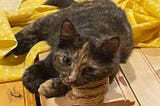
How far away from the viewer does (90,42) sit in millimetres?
967

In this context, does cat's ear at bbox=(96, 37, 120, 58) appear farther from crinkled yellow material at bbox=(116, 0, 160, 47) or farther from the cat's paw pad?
crinkled yellow material at bbox=(116, 0, 160, 47)

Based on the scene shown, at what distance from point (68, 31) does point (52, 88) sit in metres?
0.21

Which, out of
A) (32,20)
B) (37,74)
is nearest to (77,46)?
(37,74)

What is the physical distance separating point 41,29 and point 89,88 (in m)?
0.46

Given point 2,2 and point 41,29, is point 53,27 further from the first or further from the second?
point 2,2

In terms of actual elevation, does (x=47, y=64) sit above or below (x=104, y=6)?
below

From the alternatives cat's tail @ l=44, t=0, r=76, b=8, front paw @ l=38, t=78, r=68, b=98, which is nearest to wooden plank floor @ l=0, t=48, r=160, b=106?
front paw @ l=38, t=78, r=68, b=98

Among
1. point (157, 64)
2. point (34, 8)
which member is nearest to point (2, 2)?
point (34, 8)

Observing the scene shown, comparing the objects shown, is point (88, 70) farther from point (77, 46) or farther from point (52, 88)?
point (52, 88)

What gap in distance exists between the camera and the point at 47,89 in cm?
109

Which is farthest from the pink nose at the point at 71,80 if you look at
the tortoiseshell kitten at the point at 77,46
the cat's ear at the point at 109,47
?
the cat's ear at the point at 109,47

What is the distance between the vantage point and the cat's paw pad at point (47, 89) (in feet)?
3.55

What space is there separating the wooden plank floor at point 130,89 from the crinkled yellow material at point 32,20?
72mm

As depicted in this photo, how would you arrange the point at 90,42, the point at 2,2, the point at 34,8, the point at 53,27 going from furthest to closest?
the point at 2,2
the point at 34,8
the point at 53,27
the point at 90,42
